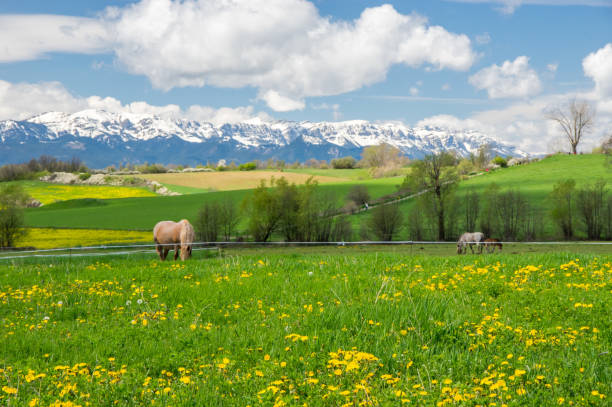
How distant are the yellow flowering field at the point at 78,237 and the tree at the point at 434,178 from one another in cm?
3455

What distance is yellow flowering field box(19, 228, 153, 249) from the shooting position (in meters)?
53.2

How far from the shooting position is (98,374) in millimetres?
5570

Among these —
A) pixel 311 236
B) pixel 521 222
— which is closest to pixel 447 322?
pixel 311 236

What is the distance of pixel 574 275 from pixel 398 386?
7828mm

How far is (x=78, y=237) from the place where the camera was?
58188 mm

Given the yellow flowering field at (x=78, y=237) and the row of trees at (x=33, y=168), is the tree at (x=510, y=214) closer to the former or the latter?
the yellow flowering field at (x=78, y=237)

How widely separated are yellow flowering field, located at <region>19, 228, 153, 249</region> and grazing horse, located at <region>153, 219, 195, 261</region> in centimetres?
3247

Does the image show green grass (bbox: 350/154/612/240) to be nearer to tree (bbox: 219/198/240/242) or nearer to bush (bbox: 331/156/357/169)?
tree (bbox: 219/198/240/242)

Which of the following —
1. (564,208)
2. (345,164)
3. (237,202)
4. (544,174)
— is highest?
(345,164)

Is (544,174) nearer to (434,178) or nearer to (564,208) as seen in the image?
(564,208)

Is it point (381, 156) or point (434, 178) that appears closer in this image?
point (434, 178)

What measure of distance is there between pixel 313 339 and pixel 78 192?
126532 millimetres

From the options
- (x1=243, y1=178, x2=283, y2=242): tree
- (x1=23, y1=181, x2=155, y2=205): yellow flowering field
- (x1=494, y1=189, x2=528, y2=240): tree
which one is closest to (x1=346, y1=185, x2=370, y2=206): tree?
(x1=243, y1=178, x2=283, y2=242): tree

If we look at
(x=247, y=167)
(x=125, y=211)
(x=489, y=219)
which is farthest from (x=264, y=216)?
(x=247, y=167)
